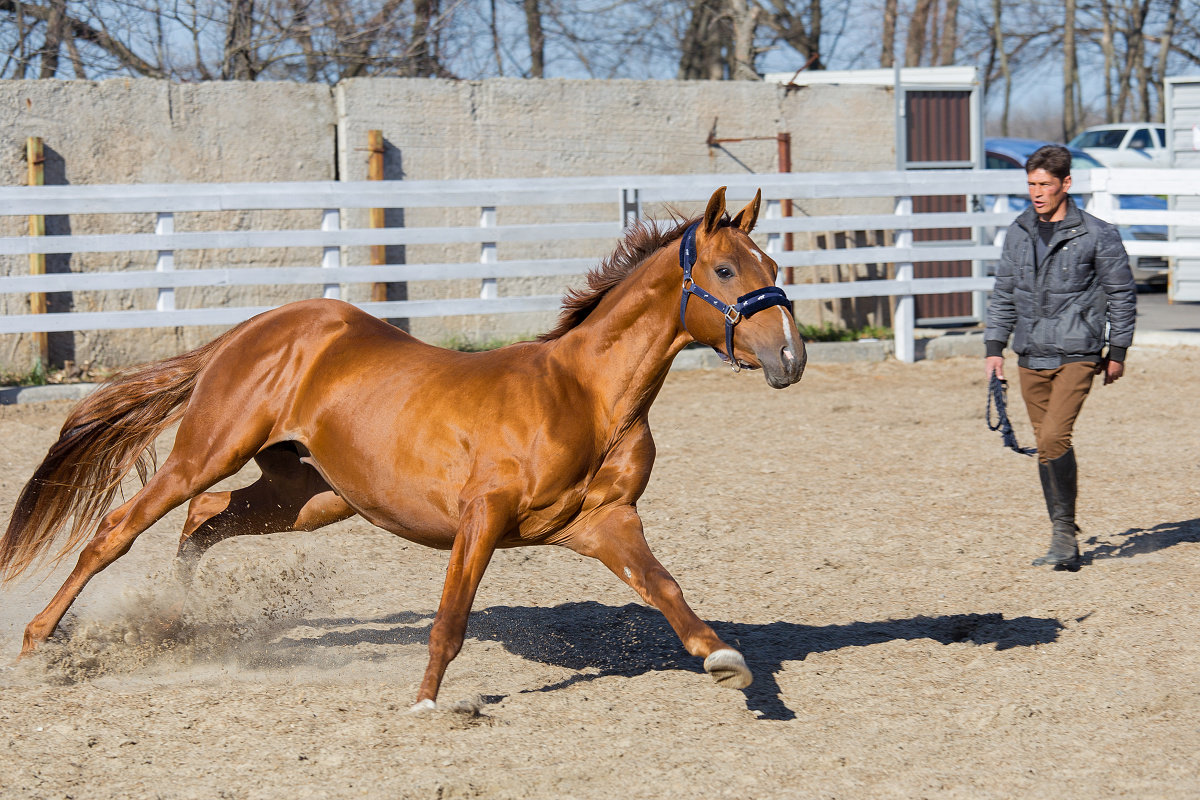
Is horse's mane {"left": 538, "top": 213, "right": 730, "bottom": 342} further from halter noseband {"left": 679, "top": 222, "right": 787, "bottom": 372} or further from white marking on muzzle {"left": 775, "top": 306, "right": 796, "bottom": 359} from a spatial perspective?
white marking on muzzle {"left": 775, "top": 306, "right": 796, "bottom": 359}

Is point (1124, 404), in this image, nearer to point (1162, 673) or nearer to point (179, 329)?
point (1162, 673)

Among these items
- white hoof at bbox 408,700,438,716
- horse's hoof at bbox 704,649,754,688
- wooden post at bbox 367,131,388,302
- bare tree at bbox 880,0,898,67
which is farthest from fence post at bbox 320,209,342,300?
bare tree at bbox 880,0,898,67

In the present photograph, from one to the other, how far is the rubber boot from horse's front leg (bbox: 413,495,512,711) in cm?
290

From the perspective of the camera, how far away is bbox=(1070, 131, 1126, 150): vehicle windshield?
2417 centimetres

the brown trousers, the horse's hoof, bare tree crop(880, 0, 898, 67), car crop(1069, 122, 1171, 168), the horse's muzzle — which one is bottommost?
the horse's hoof

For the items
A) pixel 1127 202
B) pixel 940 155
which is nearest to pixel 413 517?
pixel 940 155

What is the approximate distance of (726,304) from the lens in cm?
373

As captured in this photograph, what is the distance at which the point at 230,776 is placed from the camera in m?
3.37

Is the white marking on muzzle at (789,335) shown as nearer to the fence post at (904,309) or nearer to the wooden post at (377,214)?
the wooden post at (377,214)

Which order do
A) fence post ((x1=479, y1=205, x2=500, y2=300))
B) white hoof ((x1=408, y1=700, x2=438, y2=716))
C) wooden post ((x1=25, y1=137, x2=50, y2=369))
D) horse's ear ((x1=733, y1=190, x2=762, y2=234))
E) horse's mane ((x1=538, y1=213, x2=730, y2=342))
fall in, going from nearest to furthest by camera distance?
white hoof ((x1=408, y1=700, x2=438, y2=716)), horse's ear ((x1=733, y1=190, x2=762, y2=234)), horse's mane ((x1=538, y1=213, x2=730, y2=342)), wooden post ((x1=25, y1=137, x2=50, y2=369)), fence post ((x1=479, y1=205, x2=500, y2=300))

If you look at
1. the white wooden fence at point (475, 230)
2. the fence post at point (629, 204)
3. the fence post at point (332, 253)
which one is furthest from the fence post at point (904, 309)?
the fence post at point (332, 253)

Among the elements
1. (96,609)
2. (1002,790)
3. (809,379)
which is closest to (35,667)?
(96,609)

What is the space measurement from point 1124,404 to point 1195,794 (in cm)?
674

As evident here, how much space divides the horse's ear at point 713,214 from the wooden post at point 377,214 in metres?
7.36
